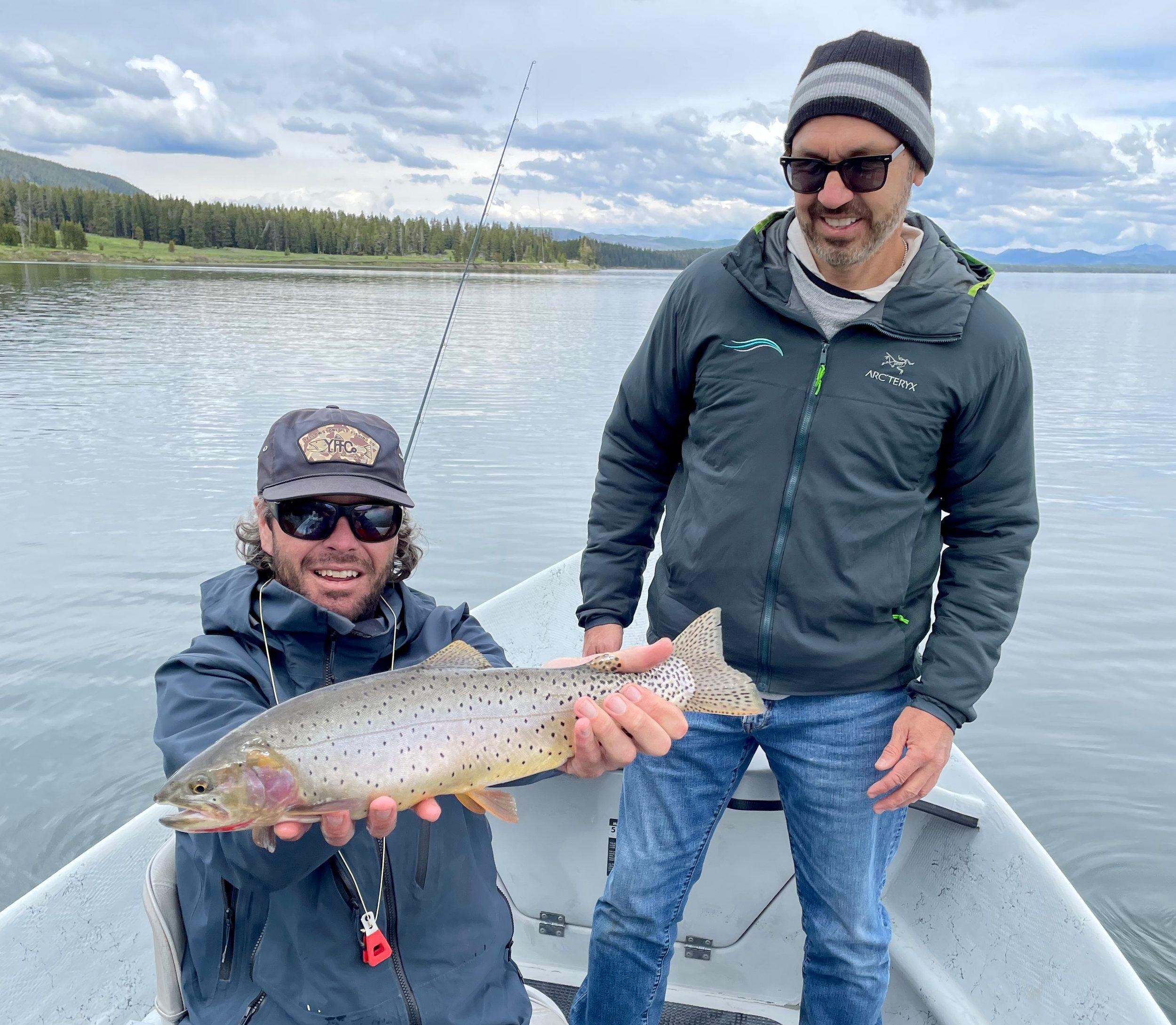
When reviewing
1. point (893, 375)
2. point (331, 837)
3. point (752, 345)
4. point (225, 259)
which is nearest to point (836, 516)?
point (893, 375)

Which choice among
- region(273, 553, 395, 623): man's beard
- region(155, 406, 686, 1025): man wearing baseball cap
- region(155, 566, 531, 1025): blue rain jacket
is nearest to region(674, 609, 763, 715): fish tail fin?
region(155, 406, 686, 1025): man wearing baseball cap

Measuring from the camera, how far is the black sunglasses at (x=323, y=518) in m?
2.72

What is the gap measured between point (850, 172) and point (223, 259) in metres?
148

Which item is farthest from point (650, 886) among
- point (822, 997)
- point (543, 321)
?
point (543, 321)

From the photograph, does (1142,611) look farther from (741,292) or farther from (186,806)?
(186,806)

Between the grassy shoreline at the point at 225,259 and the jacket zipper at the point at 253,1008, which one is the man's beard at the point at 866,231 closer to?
the jacket zipper at the point at 253,1008

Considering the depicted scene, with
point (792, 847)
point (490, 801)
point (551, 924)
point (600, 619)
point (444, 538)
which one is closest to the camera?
point (490, 801)

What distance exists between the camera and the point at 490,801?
2.45 meters

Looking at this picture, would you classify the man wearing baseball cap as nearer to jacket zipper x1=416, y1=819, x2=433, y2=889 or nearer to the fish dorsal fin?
jacket zipper x1=416, y1=819, x2=433, y2=889

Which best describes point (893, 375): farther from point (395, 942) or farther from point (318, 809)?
point (395, 942)

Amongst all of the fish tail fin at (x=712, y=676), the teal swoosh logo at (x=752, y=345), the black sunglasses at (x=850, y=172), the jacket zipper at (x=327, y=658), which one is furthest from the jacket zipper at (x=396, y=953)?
the black sunglasses at (x=850, y=172)

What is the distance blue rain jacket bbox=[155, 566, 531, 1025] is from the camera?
7.87 ft

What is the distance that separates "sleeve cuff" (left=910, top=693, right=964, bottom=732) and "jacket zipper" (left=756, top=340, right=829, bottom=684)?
495 millimetres

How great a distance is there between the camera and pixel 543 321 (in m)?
50.2
